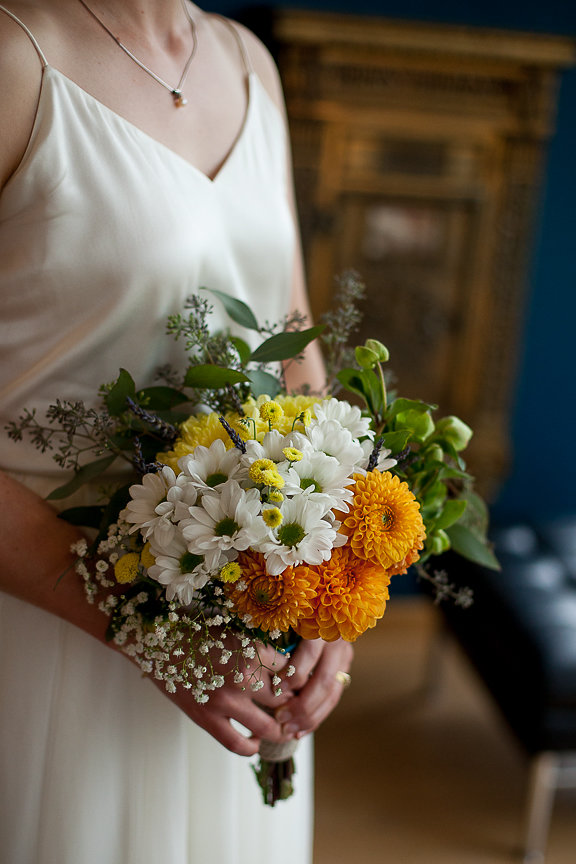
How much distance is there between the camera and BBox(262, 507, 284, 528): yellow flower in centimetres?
62

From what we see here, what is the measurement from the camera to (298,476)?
0.64m

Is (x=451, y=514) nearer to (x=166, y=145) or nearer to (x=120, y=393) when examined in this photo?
(x=120, y=393)

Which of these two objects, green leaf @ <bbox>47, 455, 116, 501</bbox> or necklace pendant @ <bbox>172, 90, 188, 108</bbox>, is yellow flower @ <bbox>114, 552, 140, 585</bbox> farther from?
necklace pendant @ <bbox>172, 90, 188, 108</bbox>

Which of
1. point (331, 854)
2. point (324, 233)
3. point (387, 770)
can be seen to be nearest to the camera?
point (331, 854)

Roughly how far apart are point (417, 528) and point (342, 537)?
70 mm

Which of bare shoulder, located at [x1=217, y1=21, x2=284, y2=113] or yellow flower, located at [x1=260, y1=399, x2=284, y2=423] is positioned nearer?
yellow flower, located at [x1=260, y1=399, x2=284, y2=423]

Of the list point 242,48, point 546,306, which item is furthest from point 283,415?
point 546,306

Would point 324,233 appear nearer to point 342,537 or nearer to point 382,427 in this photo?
point 382,427

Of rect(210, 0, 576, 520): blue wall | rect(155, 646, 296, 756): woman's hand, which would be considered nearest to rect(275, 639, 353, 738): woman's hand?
rect(155, 646, 296, 756): woman's hand

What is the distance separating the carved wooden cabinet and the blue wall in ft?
0.46

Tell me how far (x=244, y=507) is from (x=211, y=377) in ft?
0.58

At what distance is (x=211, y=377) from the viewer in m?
0.75

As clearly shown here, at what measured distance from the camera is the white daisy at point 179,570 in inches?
25.4

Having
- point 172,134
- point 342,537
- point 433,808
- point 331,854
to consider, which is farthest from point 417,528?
point 433,808
